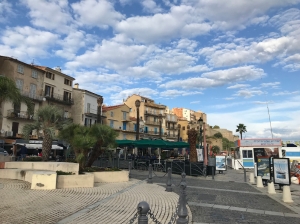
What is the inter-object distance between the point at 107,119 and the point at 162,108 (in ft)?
72.6

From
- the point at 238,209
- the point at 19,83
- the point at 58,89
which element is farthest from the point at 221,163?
the point at 58,89

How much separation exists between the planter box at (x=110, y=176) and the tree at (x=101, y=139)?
1.56 metres

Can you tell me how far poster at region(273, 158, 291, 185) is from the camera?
12148 millimetres

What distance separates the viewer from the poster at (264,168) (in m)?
14.5

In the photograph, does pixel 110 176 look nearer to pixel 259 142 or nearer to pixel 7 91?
pixel 7 91

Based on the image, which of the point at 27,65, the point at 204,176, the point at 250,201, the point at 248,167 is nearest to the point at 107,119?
the point at 27,65

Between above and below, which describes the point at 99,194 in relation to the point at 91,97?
below

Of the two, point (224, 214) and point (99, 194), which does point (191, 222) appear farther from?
point (99, 194)

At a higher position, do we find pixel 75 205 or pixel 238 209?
pixel 75 205

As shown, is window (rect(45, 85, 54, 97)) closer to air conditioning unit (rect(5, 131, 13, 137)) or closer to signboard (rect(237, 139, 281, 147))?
air conditioning unit (rect(5, 131, 13, 137))

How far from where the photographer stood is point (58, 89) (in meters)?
41.6

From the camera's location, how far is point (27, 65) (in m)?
36.0

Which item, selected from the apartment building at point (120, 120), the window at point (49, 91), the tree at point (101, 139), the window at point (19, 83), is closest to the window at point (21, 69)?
the window at point (19, 83)

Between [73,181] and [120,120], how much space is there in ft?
146
